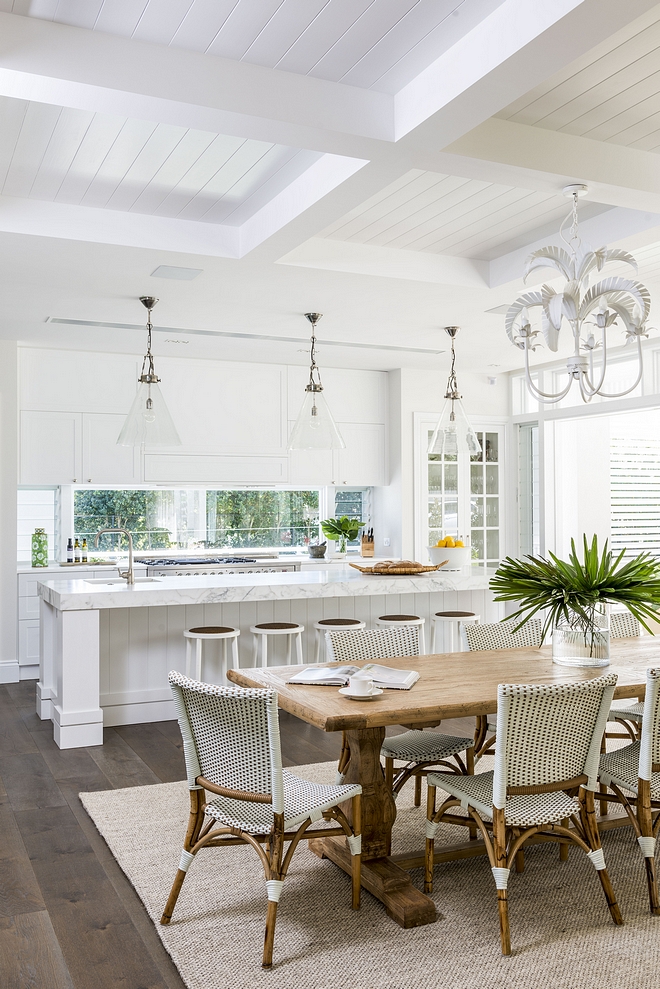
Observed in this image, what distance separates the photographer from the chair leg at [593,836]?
2.63 metres

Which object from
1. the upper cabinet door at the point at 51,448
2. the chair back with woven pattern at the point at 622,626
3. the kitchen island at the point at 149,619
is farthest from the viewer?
the upper cabinet door at the point at 51,448

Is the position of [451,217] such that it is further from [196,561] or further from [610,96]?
[196,561]

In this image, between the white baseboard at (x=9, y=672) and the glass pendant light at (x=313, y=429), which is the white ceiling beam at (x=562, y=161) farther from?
the white baseboard at (x=9, y=672)

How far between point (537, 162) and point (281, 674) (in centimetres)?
226

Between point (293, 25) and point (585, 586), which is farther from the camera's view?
point (585, 586)

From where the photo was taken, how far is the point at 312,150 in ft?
10.5

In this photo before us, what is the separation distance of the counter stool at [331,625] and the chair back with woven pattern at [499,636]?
1.52 meters

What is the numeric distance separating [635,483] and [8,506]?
6132mm

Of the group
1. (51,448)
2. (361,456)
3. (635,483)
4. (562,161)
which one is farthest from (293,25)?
(635,483)

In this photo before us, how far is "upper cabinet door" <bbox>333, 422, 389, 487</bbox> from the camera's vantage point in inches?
314

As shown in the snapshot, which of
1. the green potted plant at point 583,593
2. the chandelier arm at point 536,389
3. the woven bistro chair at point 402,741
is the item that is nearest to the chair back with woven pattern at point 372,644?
the woven bistro chair at point 402,741

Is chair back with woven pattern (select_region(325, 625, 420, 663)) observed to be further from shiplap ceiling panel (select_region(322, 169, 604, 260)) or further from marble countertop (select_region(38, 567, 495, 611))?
shiplap ceiling panel (select_region(322, 169, 604, 260))

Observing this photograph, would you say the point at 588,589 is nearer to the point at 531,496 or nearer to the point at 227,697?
the point at 227,697

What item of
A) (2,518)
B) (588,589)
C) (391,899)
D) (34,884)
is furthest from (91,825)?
(2,518)
